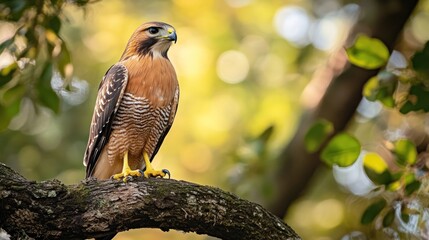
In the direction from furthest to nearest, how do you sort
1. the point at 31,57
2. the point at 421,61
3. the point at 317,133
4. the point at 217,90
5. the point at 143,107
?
the point at 217,90, the point at 31,57, the point at 143,107, the point at 317,133, the point at 421,61

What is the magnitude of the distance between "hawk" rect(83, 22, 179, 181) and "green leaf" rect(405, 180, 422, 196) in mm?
1667

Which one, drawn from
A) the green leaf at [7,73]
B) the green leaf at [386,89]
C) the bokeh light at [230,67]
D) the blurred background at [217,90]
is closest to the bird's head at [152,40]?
the green leaf at [7,73]

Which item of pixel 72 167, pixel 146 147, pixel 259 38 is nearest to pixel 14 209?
pixel 146 147

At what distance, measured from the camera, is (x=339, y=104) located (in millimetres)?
7852

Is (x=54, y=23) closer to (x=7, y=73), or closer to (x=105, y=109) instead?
(x=7, y=73)

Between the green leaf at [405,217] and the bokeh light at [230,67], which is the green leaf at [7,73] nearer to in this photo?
the green leaf at [405,217]

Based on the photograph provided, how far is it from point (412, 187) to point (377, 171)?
256 mm

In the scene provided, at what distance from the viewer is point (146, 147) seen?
19.6 feet

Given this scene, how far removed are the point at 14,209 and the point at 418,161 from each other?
2.88 metres

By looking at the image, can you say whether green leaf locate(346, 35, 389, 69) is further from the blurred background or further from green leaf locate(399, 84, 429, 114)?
the blurred background

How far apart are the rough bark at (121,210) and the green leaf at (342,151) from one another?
81 centimetres

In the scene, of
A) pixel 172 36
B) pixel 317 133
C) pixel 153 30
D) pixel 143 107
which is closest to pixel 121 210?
pixel 143 107

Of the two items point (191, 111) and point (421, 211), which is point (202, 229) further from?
point (191, 111)

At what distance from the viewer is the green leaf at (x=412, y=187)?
5.20 m
